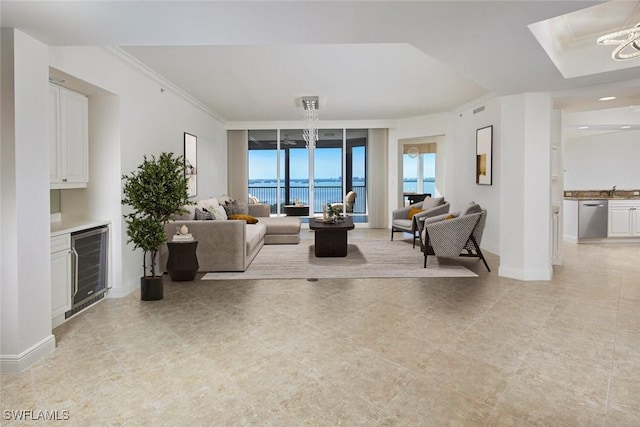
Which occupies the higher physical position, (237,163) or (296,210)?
(237,163)

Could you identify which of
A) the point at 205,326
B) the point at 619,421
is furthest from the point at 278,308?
the point at 619,421

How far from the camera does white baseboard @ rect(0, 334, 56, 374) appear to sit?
257 centimetres

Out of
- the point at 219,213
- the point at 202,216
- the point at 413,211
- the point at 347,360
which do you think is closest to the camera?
the point at 347,360

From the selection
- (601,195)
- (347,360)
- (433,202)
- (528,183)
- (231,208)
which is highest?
(528,183)

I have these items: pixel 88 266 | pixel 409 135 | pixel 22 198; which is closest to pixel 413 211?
pixel 409 135

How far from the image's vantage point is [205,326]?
337cm

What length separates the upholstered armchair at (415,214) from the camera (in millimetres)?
7102

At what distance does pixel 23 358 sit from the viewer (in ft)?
→ 8.54

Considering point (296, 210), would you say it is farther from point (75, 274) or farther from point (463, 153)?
point (75, 274)

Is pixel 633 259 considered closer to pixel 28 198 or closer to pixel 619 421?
pixel 619 421

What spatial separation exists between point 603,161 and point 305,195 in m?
6.86

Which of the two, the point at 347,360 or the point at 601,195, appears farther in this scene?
the point at 601,195

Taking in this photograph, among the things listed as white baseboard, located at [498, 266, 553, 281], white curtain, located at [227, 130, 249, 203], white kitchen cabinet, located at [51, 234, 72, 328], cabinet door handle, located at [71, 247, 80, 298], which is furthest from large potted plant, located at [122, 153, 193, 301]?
white curtain, located at [227, 130, 249, 203]

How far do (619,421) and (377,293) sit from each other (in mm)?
2484
